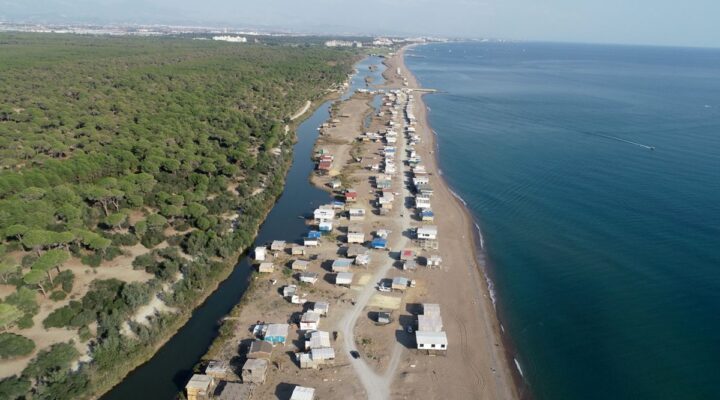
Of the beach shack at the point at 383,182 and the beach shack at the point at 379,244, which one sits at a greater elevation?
the beach shack at the point at 383,182

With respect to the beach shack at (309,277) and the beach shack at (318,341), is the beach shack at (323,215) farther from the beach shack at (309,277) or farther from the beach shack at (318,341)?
the beach shack at (318,341)

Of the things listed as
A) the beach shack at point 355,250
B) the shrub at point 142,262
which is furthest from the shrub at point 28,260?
the beach shack at point 355,250

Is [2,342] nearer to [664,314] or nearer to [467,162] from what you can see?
[664,314]

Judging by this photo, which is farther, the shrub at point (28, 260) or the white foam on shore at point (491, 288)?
the white foam on shore at point (491, 288)

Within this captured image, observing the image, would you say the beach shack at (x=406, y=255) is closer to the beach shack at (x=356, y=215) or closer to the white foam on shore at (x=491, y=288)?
the white foam on shore at (x=491, y=288)

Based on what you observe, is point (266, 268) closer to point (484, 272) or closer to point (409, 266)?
point (409, 266)

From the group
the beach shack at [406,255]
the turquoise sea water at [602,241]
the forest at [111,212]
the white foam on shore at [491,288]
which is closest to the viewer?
the forest at [111,212]

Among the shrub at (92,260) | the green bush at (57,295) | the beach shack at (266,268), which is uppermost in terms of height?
the shrub at (92,260)

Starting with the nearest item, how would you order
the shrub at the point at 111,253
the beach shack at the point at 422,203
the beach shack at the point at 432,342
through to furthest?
the beach shack at the point at 432,342 → the shrub at the point at 111,253 → the beach shack at the point at 422,203

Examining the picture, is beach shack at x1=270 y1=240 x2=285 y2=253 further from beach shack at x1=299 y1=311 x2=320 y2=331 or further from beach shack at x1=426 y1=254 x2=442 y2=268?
beach shack at x1=426 y1=254 x2=442 y2=268
